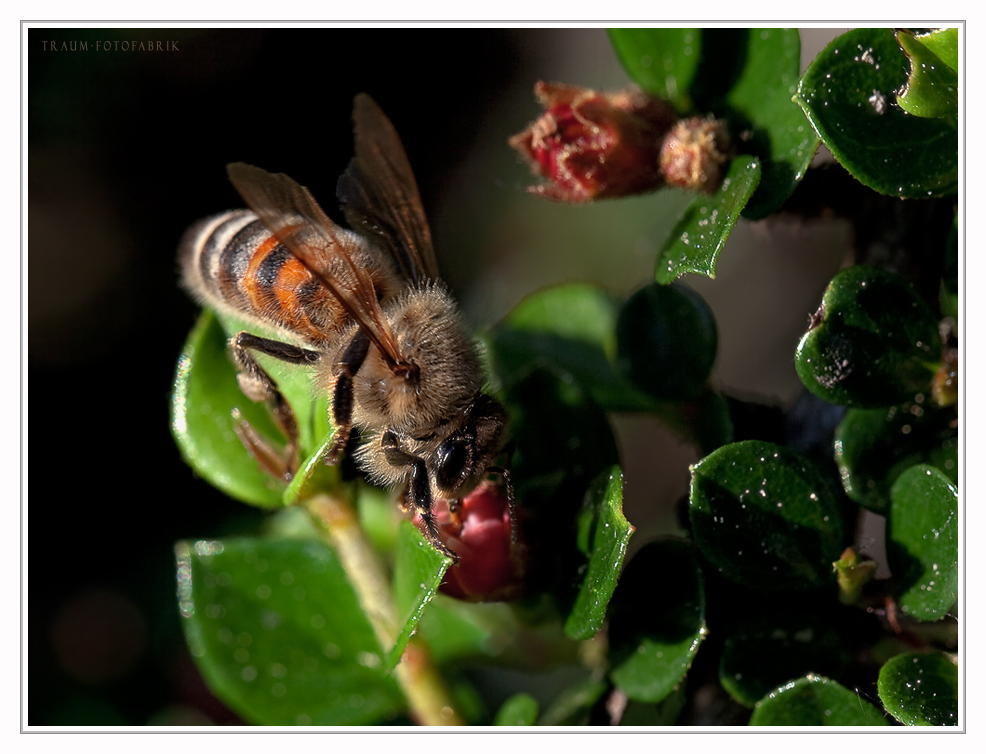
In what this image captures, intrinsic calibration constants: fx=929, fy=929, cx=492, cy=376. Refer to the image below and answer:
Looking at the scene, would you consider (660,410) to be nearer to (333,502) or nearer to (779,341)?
(333,502)

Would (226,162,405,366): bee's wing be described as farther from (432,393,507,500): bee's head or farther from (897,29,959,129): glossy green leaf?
(897,29,959,129): glossy green leaf

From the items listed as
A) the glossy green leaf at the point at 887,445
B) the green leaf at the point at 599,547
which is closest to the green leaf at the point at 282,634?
the green leaf at the point at 599,547

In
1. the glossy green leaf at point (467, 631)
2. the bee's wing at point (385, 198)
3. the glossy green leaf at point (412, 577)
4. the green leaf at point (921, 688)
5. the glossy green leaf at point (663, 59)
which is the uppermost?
the glossy green leaf at point (663, 59)

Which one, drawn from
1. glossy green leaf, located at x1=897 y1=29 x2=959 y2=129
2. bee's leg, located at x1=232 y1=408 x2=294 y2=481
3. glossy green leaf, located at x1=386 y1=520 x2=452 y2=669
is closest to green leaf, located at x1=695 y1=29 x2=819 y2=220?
glossy green leaf, located at x1=897 y1=29 x2=959 y2=129

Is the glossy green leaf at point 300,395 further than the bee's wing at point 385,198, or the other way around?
the bee's wing at point 385,198

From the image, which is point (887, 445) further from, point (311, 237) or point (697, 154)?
point (311, 237)

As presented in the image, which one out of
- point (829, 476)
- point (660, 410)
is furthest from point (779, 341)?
point (829, 476)

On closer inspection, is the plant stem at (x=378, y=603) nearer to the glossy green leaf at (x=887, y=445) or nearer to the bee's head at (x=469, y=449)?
the bee's head at (x=469, y=449)
